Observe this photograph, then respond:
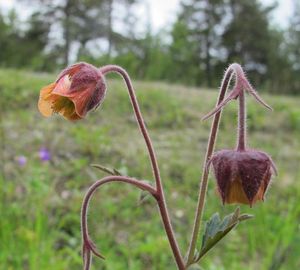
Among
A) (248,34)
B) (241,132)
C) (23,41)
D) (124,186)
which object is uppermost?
(248,34)

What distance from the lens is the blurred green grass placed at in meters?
2.56

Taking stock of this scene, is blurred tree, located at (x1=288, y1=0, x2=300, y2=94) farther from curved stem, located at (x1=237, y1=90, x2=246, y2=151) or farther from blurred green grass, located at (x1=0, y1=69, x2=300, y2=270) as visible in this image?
curved stem, located at (x1=237, y1=90, x2=246, y2=151)

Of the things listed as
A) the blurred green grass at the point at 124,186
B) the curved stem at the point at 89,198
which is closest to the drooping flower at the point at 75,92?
the curved stem at the point at 89,198

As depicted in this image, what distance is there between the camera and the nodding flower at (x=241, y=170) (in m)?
1.19

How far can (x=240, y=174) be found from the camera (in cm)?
121

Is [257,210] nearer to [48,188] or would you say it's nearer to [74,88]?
[48,188]

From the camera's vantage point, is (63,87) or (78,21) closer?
(63,87)

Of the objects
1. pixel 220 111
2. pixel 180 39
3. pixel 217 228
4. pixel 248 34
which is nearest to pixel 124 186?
pixel 217 228

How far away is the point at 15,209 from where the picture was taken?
2.93 metres

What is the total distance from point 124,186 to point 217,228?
2388 mm

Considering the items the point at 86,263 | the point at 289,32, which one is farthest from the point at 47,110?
the point at 289,32

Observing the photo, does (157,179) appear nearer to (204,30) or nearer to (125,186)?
(125,186)

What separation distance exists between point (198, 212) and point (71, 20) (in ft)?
70.4

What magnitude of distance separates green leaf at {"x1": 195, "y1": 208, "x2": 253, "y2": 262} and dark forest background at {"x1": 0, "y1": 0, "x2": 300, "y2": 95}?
15142 millimetres
